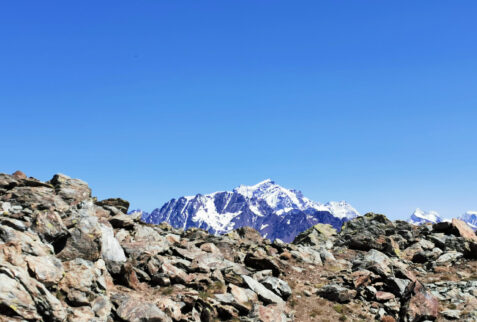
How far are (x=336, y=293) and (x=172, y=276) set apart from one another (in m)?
15.1

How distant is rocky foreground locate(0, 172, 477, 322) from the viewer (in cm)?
2048

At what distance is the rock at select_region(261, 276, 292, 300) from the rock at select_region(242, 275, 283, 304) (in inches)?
25.9

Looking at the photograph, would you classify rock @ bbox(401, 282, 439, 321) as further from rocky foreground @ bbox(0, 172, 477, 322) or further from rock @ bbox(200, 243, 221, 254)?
rock @ bbox(200, 243, 221, 254)

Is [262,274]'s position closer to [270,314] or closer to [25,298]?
[270,314]

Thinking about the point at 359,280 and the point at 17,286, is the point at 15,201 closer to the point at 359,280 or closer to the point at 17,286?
the point at 17,286

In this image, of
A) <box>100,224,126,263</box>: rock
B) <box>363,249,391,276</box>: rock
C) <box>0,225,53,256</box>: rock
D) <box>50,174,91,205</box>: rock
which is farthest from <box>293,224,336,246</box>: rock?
<box>0,225,53,256</box>: rock

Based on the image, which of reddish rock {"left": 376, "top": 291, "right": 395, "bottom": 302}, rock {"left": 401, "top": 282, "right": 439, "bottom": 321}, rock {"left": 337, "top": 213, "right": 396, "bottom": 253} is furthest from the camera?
rock {"left": 337, "top": 213, "right": 396, "bottom": 253}

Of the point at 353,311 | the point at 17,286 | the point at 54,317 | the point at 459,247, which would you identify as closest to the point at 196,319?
the point at 54,317

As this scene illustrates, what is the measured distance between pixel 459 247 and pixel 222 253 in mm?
34988

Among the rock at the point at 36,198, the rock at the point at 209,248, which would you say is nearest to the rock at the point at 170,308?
the rock at the point at 36,198

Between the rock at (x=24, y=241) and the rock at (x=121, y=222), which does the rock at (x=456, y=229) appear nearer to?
the rock at (x=121, y=222)

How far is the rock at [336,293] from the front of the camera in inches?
1257

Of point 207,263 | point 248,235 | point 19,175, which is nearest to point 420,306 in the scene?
point 207,263

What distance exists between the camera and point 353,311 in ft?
99.3
